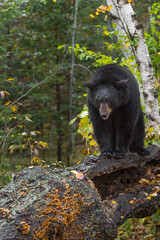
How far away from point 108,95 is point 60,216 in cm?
158

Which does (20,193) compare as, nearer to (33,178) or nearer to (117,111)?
(33,178)

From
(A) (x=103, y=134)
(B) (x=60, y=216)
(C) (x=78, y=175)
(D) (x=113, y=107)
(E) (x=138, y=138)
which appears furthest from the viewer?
(E) (x=138, y=138)

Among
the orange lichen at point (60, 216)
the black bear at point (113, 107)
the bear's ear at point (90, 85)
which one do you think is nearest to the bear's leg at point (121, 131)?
the black bear at point (113, 107)

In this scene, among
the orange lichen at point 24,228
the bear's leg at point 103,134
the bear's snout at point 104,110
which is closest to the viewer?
the orange lichen at point 24,228

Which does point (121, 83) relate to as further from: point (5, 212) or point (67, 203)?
point (5, 212)

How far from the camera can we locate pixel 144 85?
4480 mm

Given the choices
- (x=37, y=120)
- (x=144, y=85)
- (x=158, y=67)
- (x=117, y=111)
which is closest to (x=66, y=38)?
(x=37, y=120)

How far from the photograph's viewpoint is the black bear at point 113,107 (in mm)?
3285

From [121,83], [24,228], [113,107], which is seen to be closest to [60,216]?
[24,228]

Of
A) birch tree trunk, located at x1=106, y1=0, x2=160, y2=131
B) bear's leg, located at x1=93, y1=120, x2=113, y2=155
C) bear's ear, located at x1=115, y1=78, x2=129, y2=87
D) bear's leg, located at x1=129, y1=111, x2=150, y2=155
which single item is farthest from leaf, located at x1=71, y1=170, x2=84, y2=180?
birch tree trunk, located at x1=106, y1=0, x2=160, y2=131

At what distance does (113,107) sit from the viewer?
3.31 metres

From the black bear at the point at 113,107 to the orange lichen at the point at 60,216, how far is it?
44.5 inches

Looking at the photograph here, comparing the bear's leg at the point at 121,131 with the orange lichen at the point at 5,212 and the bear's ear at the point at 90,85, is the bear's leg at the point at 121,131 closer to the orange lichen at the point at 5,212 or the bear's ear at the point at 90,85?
the bear's ear at the point at 90,85

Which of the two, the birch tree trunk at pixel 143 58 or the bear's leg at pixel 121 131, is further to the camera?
the birch tree trunk at pixel 143 58
